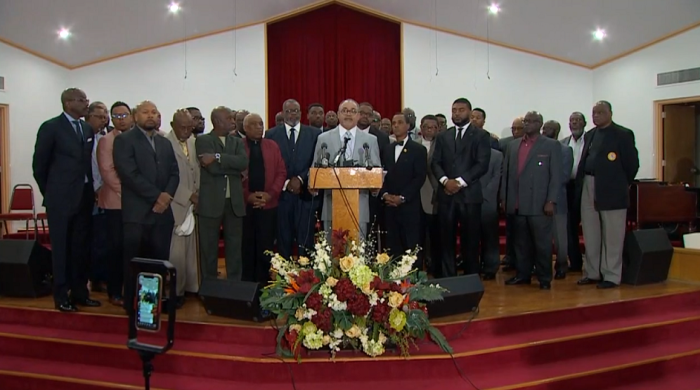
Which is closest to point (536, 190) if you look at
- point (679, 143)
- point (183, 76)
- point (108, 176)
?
point (108, 176)

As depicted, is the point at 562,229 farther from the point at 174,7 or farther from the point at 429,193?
the point at 174,7

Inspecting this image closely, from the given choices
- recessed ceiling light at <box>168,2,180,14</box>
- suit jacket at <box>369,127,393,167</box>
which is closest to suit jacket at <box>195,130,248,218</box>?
suit jacket at <box>369,127,393,167</box>

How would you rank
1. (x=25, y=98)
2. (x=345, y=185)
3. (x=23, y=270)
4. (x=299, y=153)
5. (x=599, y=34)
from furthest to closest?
1. (x=599, y=34)
2. (x=25, y=98)
3. (x=299, y=153)
4. (x=23, y=270)
5. (x=345, y=185)

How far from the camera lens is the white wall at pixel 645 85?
347 inches

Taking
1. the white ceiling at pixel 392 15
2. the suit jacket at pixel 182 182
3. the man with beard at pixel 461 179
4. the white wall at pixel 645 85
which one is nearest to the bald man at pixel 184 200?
the suit jacket at pixel 182 182

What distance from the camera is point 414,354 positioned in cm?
348

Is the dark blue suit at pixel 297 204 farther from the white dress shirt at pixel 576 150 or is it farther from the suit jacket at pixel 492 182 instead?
the white dress shirt at pixel 576 150

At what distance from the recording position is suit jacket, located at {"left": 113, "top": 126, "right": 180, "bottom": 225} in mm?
3965

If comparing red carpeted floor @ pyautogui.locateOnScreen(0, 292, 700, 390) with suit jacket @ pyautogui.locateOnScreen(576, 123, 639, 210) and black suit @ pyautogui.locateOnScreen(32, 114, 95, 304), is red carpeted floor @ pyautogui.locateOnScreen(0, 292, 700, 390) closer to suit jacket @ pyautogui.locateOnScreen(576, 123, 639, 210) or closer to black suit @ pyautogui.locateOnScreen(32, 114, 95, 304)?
black suit @ pyautogui.locateOnScreen(32, 114, 95, 304)

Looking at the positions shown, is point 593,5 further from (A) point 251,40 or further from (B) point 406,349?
(B) point 406,349

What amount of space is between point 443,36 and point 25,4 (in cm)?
627

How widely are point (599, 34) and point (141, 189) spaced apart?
25.9ft

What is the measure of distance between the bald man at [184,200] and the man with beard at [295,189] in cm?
76

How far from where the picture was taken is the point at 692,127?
970 cm
